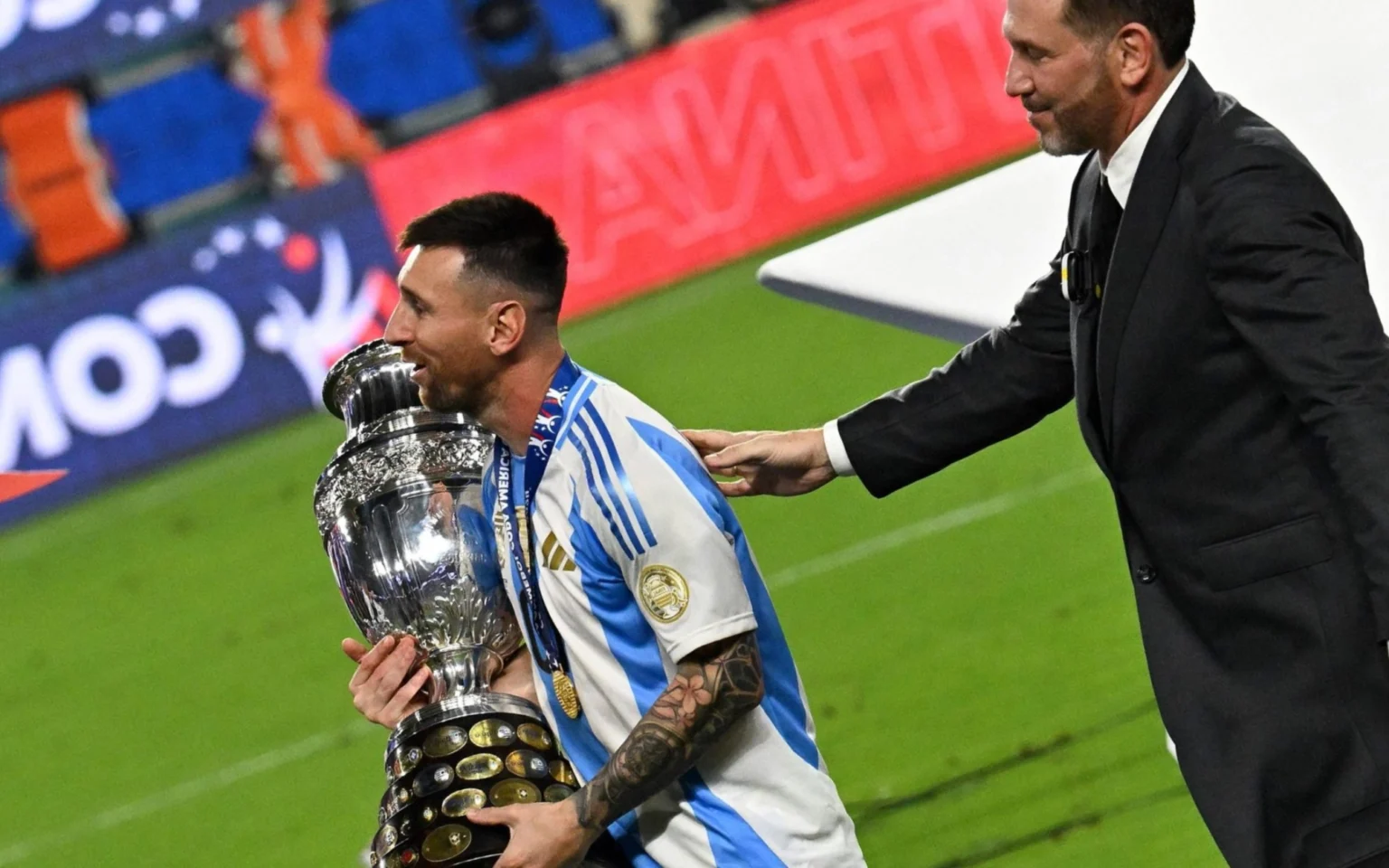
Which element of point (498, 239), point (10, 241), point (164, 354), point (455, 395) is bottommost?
point (455, 395)

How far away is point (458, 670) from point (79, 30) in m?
7.71

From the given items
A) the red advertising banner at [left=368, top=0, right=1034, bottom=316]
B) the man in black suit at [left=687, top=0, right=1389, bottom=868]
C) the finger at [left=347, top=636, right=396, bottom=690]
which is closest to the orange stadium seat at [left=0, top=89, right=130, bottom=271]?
the red advertising banner at [left=368, top=0, right=1034, bottom=316]

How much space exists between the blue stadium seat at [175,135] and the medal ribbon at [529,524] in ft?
24.0

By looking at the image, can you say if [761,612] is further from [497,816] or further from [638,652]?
[497,816]

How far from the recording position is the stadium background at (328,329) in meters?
6.27

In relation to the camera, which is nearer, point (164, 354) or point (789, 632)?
point (789, 632)

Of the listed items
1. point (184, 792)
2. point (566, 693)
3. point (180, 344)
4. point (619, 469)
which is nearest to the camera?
point (619, 469)

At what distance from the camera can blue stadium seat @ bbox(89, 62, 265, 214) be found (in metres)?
10.0

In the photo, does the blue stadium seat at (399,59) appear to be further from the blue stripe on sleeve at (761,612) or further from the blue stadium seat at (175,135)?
the blue stripe on sleeve at (761,612)

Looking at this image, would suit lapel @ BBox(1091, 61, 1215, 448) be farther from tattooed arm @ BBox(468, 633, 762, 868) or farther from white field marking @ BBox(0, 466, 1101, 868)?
white field marking @ BBox(0, 466, 1101, 868)

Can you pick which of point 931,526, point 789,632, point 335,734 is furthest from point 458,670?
point 931,526

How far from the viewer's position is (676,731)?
9.33 ft

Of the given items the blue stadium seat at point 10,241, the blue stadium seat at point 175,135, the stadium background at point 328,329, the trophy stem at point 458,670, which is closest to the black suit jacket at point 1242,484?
the trophy stem at point 458,670

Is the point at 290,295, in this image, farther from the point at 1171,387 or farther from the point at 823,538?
the point at 1171,387
